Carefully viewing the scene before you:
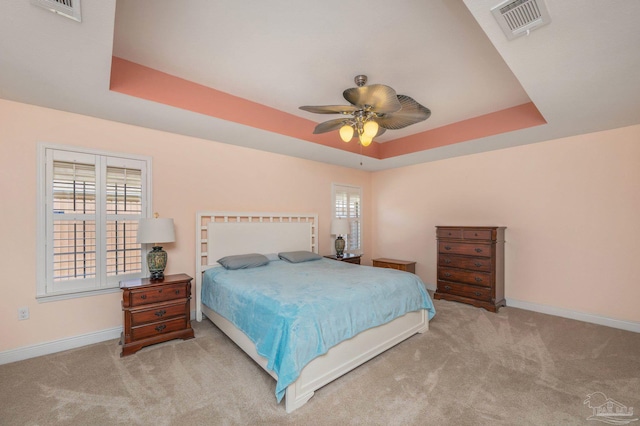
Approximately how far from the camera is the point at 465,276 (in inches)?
166

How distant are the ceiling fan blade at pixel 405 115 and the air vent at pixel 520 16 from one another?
72 cm

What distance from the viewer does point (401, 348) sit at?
112 inches

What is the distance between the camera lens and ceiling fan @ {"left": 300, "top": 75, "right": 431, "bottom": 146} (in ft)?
6.81

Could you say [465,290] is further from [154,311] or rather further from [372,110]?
[154,311]

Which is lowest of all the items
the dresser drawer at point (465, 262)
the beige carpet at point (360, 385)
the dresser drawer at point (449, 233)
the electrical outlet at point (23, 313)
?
A: the beige carpet at point (360, 385)

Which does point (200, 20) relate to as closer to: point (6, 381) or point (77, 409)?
point (77, 409)

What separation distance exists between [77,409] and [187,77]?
9.97 feet

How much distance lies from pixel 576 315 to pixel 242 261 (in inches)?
182

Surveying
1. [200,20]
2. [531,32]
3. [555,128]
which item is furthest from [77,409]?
[555,128]

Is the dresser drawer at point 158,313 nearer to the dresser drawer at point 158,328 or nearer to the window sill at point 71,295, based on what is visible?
the dresser drawer at point 158,328

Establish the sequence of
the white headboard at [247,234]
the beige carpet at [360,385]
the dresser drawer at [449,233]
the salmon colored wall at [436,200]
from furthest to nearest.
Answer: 1. the dresser drawer at [449,233]
2. the white headboard at [247,234]
3. the salmon colored wall at [436,200]
4. the beige carpet at [360,385]

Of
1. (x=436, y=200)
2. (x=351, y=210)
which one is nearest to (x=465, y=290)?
(x=436, y=200)

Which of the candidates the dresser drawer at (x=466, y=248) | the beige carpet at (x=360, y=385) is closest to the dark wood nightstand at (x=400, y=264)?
the dresser drawer at (x=466, y=248)

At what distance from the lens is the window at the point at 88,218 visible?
2.78m
